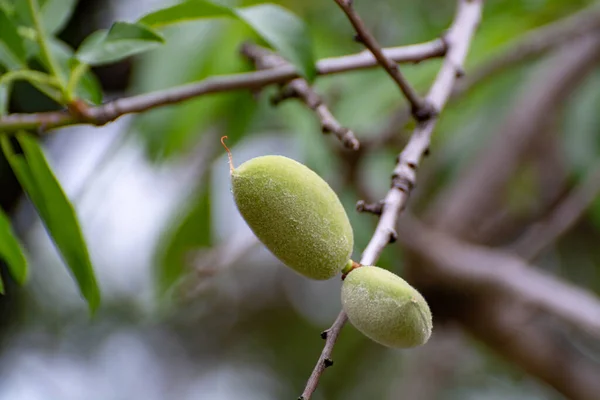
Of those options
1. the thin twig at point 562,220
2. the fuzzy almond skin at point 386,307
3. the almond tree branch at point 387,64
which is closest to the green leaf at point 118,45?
the almond tree branch at point 387,64

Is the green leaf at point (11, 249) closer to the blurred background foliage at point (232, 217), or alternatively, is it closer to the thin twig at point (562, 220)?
the blurred background foliage at point (232, 217)

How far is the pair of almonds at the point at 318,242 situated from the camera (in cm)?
30

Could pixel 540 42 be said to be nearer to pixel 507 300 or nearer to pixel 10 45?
pixel 507 300

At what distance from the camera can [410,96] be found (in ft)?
1.48

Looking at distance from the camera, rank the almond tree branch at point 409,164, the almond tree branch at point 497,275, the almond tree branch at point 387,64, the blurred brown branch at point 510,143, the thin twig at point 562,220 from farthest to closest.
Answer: the blurred brown branch at point 510,143 < the thin twig at point 562,220 < the almond tree branch at point 497,275 < the almond tree branch at point 387,64 < the almond tree branch at point 409,164

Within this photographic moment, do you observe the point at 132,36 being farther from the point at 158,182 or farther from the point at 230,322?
the point at 230,322

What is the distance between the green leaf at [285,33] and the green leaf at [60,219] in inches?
6.7

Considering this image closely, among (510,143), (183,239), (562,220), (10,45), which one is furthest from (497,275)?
(10,45)

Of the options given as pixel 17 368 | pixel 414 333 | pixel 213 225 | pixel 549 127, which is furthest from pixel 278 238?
pixel 17 368

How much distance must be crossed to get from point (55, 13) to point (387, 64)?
30 cm

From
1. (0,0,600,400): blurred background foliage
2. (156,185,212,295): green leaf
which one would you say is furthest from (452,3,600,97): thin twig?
(156,185,212,295): green leaf

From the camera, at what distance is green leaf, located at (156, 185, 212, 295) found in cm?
103

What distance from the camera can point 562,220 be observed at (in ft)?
3.24

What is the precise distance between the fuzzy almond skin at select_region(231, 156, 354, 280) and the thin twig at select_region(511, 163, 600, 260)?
0.69m
